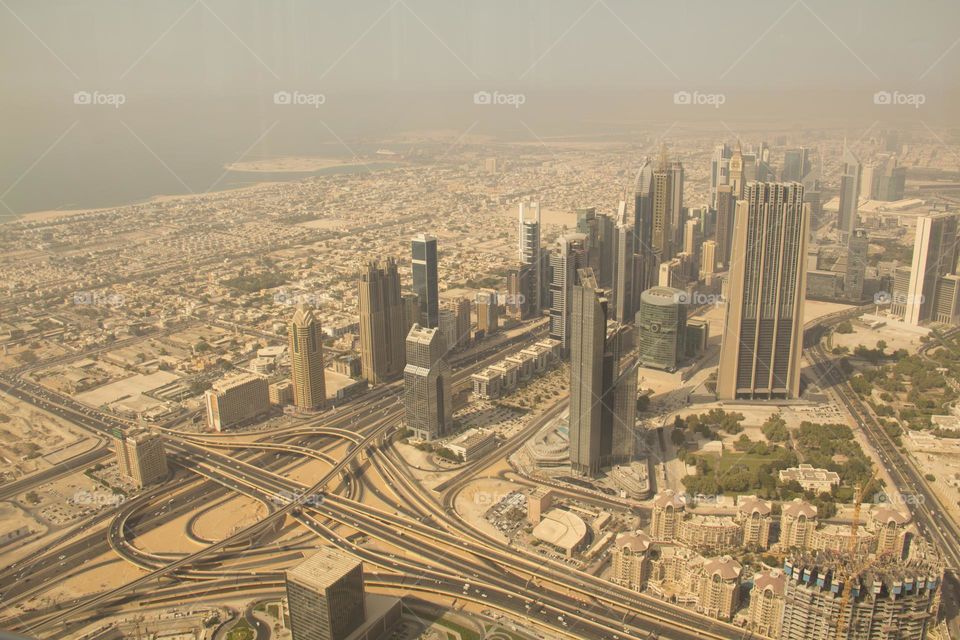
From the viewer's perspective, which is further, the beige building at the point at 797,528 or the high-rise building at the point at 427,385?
the high-rise building at the point at 427,385

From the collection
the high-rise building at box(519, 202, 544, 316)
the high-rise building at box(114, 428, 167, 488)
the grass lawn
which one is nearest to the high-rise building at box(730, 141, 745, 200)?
the high-rise building at box(519, 202, 544, 316)

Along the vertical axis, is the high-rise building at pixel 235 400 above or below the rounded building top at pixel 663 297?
below

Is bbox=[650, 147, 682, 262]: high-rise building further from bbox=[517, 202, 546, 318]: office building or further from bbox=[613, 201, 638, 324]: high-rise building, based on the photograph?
bbox=[517, 202, 546, 318]: office building

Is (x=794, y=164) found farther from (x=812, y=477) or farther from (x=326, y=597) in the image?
(x=326, y=597)

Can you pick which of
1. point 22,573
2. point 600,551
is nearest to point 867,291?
point 600,551

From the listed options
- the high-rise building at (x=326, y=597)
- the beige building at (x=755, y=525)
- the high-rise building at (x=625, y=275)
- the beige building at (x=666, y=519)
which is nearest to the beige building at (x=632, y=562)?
the beige building at (x=666, y=519)

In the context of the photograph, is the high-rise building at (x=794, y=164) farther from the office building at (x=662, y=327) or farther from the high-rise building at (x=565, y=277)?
the office building at (x=662, y=327)

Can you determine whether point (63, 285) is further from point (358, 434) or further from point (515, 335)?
point (515, 335)
